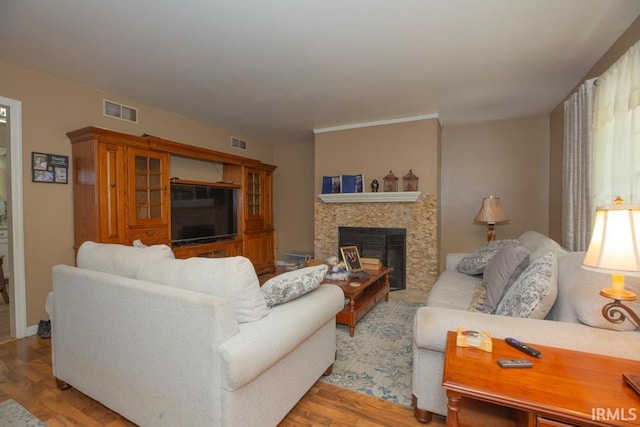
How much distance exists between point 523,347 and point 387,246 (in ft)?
10.4

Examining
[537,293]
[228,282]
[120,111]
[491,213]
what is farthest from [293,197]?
[537,293]

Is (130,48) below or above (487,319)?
above

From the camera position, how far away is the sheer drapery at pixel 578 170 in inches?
97.3

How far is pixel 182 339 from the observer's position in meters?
1.25

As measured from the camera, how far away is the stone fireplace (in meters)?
4.12

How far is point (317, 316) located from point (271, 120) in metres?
3.44

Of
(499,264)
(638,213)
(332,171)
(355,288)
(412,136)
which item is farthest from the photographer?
(332,171)

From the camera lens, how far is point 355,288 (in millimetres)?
2674

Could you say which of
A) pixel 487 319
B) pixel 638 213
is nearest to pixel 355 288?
pixel 487 319

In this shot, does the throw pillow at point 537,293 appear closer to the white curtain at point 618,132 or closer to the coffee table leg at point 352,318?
the white curtain at point 618,132

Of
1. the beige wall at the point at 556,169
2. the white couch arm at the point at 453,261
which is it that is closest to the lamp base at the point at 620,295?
the white couch arm at the point at 453,261

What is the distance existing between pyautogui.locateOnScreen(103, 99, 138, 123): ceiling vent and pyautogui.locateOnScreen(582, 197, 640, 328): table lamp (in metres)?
4.28

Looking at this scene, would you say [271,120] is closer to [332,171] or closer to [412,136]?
[332,171]

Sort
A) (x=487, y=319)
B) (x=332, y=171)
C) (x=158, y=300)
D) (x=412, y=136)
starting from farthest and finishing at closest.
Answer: (x=332, y=171) → (x=412, y=136) → (x=487, y=319) → (x=158, y=300)
